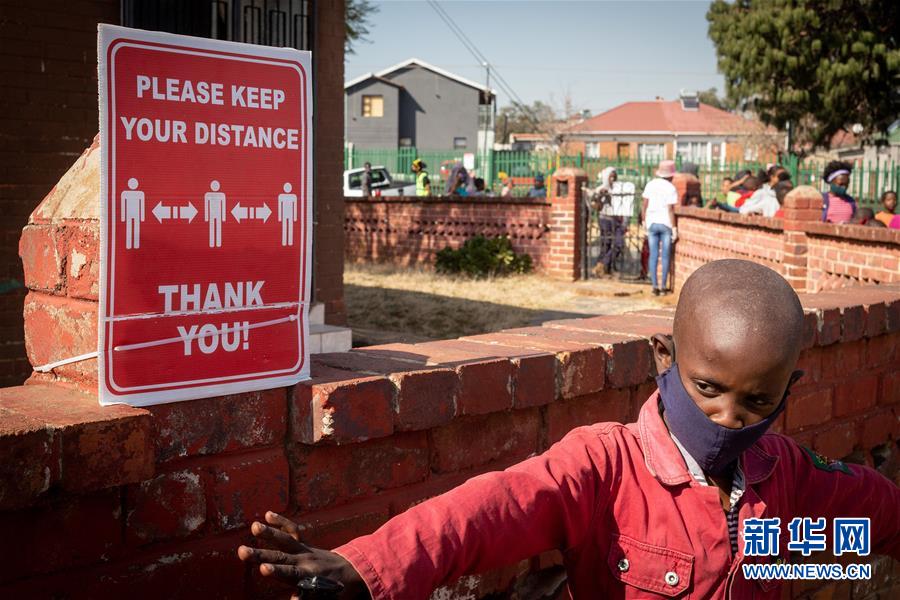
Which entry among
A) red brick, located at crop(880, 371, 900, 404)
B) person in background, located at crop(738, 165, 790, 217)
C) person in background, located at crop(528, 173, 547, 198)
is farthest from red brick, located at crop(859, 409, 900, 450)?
person in background, located at crop(528, 173, 547, 198)

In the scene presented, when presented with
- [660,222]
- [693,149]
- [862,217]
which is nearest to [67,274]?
[862,217]

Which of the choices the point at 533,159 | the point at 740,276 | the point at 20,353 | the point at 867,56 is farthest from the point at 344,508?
the point at 533,159

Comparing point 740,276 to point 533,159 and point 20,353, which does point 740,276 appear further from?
point 533,159

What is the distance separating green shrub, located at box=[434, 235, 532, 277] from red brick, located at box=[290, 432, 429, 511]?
12.7 meters

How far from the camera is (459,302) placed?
11680mm

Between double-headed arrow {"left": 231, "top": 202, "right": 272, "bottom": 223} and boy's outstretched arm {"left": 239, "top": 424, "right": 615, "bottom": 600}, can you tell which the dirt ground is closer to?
double-headed arrow {"left": 231, "top": 202, "right": 272, "bottom": 223}

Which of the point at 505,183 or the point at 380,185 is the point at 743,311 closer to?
the point at 380,185

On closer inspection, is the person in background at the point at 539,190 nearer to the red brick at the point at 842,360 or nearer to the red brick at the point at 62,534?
the red brick at the point at 842,360

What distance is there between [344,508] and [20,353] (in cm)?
442

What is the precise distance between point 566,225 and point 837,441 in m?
11.4

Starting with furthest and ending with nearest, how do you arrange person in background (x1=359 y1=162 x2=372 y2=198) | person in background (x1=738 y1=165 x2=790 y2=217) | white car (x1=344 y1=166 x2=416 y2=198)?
white car (x1=344 y1=166 x2=416 y2=198) → person in background (x1=359 y1=162 x2=372 y2=198) → person in background (x1=738 y1=165 x2=790 y2=217)

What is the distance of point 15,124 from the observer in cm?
577

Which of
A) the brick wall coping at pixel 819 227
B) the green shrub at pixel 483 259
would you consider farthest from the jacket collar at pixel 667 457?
the green shrub at pixel 483 259

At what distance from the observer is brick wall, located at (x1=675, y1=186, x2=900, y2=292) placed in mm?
6957
